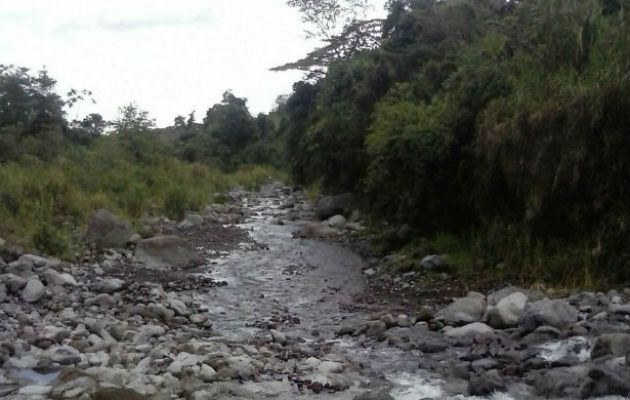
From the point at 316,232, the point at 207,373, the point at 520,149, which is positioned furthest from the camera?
the point at 316,232

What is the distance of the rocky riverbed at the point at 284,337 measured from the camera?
6566 mm

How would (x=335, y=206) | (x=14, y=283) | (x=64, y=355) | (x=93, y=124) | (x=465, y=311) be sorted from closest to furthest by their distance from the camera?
(x=64, y=355)
(x=465, y=311)
(x=14, y=283)
(x=335, y=206)
(x=93, y=124)

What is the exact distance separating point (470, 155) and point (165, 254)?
6.38 m

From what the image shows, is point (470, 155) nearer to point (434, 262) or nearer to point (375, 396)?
point (434, 262)

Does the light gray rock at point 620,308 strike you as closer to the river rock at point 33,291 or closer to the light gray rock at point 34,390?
the light gray rock at point 34,390

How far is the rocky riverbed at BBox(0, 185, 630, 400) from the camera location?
6.57 metres

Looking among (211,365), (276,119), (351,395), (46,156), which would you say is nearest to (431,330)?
(351,395)

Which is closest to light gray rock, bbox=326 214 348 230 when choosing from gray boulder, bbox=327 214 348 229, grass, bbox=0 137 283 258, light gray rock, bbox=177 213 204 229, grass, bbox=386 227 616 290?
gray boulder, bbox=327 214 348 229

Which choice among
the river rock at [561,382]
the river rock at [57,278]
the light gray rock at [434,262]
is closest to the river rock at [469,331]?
the river rock at [561,382]

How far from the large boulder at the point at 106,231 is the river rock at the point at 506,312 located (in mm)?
8513

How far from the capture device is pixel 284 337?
8516 mm

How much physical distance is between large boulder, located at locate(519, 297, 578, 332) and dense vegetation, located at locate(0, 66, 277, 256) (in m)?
8.43

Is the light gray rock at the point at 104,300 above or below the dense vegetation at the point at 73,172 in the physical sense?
below

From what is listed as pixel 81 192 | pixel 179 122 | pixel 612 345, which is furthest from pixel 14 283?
pixel 179 122
